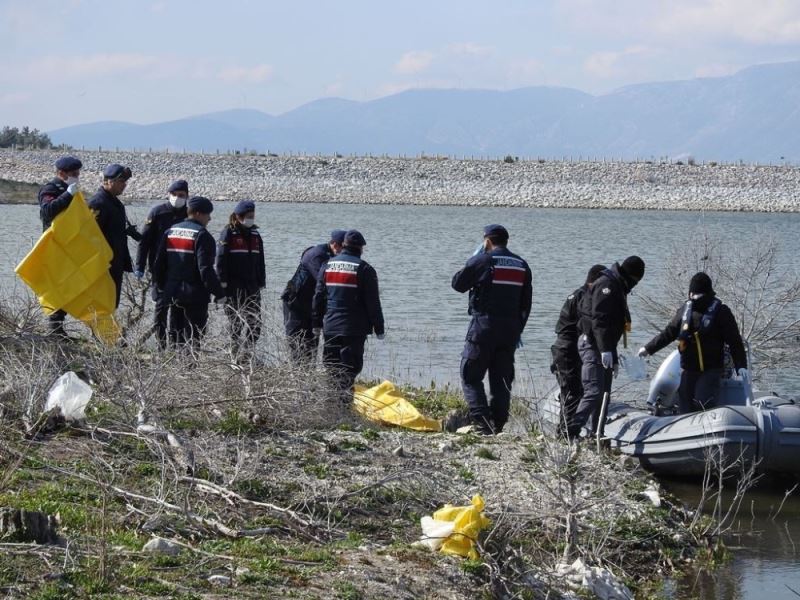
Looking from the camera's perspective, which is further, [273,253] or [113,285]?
[273,253]

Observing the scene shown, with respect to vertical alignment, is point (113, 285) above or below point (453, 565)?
above

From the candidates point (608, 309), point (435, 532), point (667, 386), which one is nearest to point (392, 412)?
point (608, 309)

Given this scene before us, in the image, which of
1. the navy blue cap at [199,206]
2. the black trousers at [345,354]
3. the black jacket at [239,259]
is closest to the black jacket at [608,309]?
the black trousers at [345,354]

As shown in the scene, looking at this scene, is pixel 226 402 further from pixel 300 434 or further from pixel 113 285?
pixel 113 285

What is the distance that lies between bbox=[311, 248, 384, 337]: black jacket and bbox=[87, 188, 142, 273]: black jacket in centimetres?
192

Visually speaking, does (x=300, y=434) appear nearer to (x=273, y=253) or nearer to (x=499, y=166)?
(x=273, y=253)

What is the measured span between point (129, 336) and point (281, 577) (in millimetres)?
4353

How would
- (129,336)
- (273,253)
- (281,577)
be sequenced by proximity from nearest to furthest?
(281,577), (129,336), (273,253)

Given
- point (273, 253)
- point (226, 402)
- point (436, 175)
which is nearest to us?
point (226, 402)

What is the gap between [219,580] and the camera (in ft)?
17.9

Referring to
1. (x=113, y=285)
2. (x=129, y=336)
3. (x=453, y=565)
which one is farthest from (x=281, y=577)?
(x=113, y=285)

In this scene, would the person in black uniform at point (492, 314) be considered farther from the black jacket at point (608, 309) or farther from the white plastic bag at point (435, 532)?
the white plastic bag at point (435, 532)

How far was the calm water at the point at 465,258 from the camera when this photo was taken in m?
8.49

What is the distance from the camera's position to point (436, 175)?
242ft
